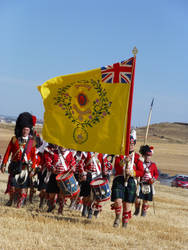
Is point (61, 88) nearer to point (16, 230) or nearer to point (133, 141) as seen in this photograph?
point (133, 141)

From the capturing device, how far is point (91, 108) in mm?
9234

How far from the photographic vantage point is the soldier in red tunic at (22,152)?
10.4 metres

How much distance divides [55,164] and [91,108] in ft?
6.13

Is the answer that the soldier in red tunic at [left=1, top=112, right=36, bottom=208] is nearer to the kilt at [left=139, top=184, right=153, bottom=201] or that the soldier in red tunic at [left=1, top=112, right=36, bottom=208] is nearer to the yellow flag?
the yellow flag

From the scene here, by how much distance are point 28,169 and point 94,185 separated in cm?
166

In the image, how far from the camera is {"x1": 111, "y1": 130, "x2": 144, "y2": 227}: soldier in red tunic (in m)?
9.41

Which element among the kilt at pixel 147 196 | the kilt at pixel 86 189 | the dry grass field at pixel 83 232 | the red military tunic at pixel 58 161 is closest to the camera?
the dry grass field at pixel 83 232

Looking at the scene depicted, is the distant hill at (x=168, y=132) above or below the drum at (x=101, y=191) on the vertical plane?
above

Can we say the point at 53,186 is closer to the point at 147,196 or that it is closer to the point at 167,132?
the point at 147,196

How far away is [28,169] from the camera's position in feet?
34.7

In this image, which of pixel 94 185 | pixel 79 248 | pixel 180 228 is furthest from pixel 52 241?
pixel 180 228

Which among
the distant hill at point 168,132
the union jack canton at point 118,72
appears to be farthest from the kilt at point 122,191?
the distant hill at point 168,132

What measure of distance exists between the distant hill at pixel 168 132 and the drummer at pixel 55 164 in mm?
84483

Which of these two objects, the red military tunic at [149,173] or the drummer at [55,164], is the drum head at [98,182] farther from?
the red military tunic at [149,173]
